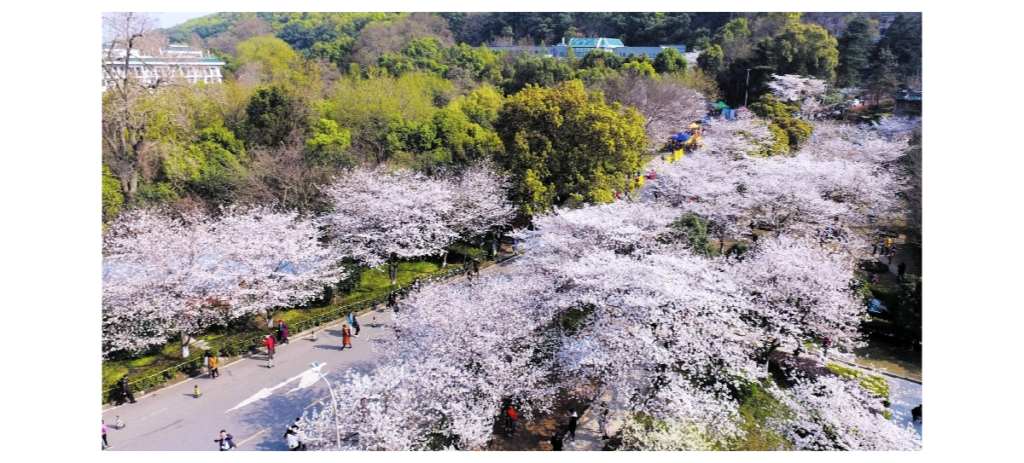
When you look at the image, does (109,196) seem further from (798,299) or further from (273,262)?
(798,299)

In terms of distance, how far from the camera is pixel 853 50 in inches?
2205

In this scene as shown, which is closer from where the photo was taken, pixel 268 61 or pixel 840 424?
pixel 840 424

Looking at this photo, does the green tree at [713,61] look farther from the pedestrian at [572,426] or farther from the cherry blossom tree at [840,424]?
the pedestrian at [572,426]

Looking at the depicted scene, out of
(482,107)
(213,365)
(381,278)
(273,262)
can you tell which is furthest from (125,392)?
(482,107)

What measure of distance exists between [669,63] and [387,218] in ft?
131

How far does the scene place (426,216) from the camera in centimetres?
2475

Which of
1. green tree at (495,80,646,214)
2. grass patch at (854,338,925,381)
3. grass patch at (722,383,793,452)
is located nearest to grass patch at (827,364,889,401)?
grass patch at (854,338,925,381)

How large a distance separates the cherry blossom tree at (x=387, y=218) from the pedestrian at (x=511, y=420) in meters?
11.0

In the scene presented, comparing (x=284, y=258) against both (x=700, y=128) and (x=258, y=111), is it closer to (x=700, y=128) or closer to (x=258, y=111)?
(x=258, y=111)

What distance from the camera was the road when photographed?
48.2 feet

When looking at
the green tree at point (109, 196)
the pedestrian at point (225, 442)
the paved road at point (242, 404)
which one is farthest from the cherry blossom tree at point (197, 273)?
the pedestrian at point (225, 442)

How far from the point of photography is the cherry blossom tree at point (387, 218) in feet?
79.3

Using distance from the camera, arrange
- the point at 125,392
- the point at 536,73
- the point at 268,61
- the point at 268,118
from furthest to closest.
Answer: the point at 268,61 → the point at 536,73 → the point at 268,118 → the point at 125,392

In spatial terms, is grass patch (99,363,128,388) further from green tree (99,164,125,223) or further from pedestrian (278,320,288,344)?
green tree (99,164,125,223)
